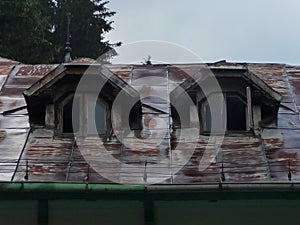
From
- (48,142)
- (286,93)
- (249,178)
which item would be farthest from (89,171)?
(286,93)

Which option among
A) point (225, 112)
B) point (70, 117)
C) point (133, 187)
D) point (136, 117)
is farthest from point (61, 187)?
point (225, 112)

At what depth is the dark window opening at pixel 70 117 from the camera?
41.9 ft

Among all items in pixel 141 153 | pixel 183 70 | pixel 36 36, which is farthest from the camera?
pixel 36 36

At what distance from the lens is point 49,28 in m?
32.4

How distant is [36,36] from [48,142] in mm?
15252

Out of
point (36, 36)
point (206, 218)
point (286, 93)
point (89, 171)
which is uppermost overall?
point (36, 36)

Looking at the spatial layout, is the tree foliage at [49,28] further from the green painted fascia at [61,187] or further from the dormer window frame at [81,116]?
the green painted fascia at [61,187]

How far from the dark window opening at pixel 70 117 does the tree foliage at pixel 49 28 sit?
13256 millimetres

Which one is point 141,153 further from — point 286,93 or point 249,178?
point 286,93

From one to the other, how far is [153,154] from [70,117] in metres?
1.88

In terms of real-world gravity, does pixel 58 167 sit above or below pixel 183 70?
below

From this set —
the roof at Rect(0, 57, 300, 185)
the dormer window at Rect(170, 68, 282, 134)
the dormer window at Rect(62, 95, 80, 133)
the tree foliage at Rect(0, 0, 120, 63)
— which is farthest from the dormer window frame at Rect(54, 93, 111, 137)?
the tree foliage at Rect(0, 0, 120, 63)

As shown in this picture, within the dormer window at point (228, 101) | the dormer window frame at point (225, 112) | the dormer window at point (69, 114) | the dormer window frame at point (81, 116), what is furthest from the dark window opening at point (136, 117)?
the dormer window frame at point (225, 112)

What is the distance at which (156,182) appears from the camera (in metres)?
11.0
